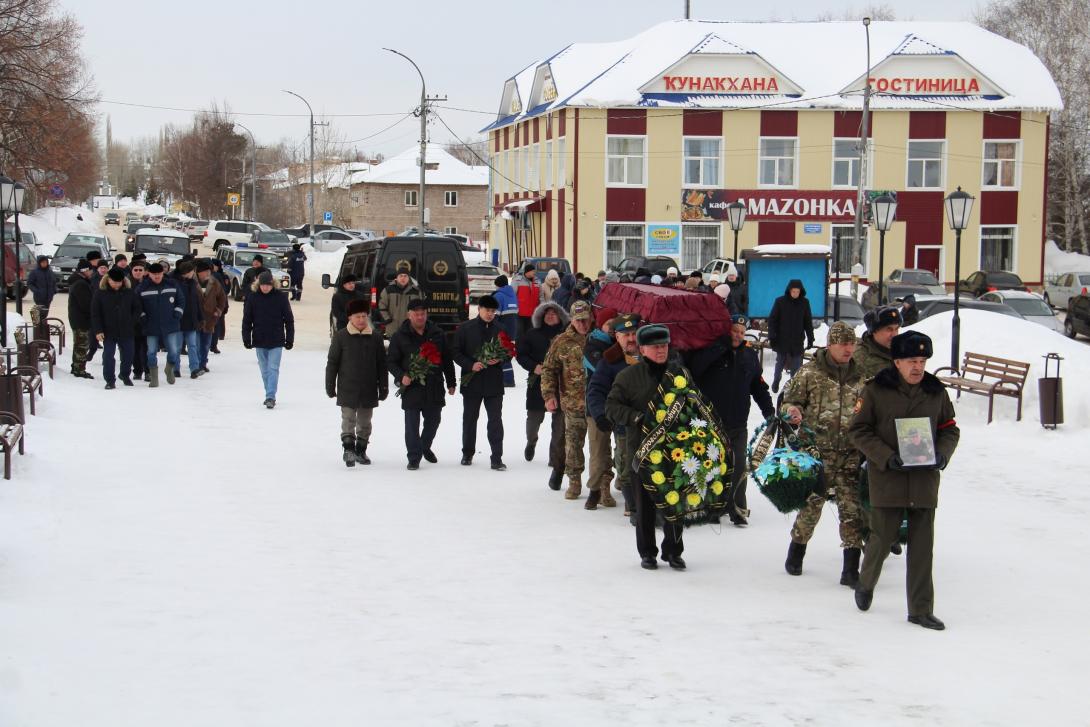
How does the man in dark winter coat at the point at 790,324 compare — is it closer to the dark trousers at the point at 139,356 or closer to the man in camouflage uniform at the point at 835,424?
the dark trousers at the point at 139,356

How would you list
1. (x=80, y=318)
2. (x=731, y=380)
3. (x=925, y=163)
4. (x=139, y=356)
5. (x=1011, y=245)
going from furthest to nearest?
(x=1011, y=245) < (x=925, y=163) < (x=139, y=356) < (x=80, y=318) < (x=731, y=380)

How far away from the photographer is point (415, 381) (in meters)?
12.9

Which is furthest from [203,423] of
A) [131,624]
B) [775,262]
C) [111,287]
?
[775,262]

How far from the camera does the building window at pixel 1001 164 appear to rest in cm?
4944

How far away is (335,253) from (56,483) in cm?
5397

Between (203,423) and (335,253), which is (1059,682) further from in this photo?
(335,253)

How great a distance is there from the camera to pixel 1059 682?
6.69m

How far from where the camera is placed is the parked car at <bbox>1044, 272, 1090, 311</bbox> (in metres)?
42.0

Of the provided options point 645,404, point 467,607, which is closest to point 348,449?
point 645,404

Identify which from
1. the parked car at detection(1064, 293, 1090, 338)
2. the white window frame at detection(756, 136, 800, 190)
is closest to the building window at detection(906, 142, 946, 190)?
the white window frame at detection(756, 136, 800, 190)

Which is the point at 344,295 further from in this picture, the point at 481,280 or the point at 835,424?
the point at 481,280

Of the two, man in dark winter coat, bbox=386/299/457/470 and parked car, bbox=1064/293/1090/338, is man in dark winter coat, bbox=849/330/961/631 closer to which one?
man in dark winter coat, bbox=386/299/457/470

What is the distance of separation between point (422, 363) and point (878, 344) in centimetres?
518

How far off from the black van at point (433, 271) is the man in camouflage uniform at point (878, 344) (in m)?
14.2
